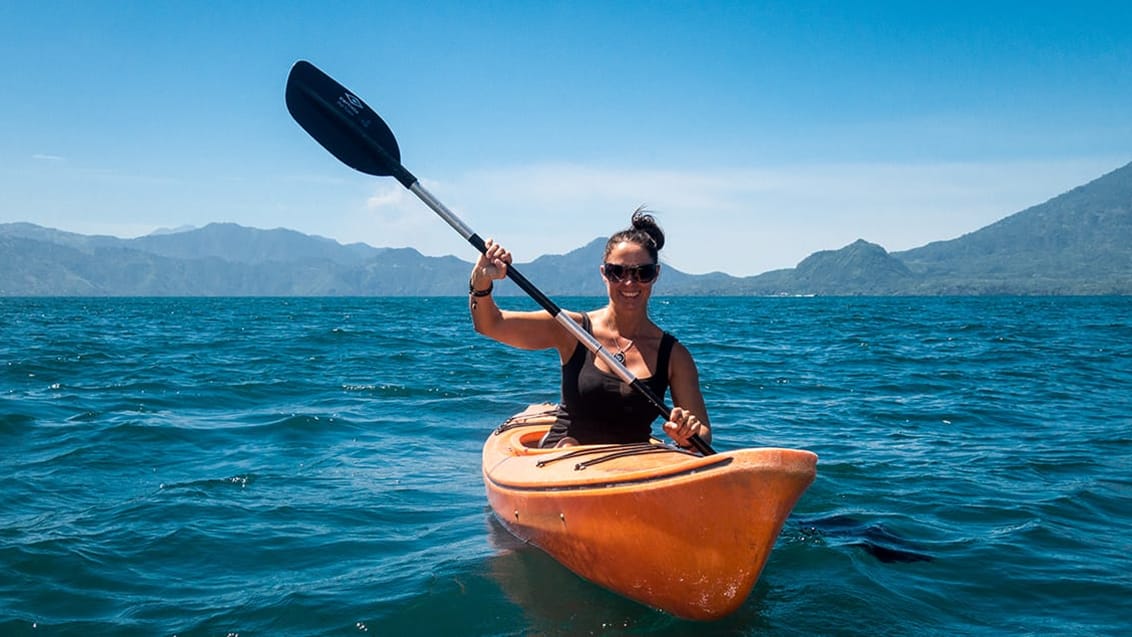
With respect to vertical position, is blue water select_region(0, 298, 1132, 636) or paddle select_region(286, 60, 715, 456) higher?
paddle select_region(286, 60, 715, 456)

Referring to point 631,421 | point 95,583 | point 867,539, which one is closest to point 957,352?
point 867,539

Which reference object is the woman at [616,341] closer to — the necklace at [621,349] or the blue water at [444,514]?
the necklace at [621,349]

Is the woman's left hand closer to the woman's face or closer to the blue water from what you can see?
the woman's face

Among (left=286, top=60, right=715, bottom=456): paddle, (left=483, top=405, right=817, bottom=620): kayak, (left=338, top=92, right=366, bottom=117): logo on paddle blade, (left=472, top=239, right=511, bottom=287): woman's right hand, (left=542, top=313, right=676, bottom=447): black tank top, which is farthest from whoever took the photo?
(left=338, top=92, right=366, bottom=117): logo on paddle blade

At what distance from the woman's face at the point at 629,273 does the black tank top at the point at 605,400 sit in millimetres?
293

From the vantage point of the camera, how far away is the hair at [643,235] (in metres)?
4.80

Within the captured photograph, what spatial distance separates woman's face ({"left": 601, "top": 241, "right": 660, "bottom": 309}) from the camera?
4.78 meters

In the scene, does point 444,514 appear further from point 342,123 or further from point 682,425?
point 342,123

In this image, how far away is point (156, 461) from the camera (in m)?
7.67

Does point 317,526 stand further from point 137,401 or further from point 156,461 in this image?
point 137,401

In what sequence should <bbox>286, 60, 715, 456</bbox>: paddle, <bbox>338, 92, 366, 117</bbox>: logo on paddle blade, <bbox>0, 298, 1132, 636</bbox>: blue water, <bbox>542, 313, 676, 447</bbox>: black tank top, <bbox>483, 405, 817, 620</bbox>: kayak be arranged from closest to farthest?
<bbox>483, 405, 817, 620</bbox>: kayak < <bbox>0, 298, 1132, 636</bbox>: blue water < <bbox>542, 313, 676, 447</bbox>: black tank top < <bbox>286, 60, 715, 456</bbox>: paddle < <bbox>338, 92, 366, 117</bbox>: logo on paddle blade

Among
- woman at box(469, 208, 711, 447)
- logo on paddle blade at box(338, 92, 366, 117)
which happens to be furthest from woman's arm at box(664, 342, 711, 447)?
logo on paddle blade at box(338, 92, 366, 117)

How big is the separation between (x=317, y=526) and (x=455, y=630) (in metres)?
2.10

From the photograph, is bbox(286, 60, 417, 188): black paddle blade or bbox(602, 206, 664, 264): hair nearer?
bbox(602, 206, 664, 264): hair
